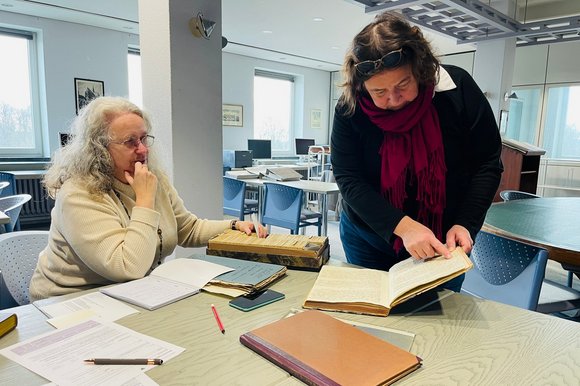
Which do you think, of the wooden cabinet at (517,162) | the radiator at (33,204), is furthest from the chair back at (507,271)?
the radiator at (33,204)

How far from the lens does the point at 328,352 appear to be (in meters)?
0.67

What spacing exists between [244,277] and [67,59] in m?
5.96

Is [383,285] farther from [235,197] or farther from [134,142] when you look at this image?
[235,197]

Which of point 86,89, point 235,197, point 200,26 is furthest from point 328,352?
point 86,89

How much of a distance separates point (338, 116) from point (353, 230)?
0.39 m

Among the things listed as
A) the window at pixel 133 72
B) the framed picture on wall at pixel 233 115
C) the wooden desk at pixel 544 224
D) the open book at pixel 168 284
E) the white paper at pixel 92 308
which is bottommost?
the wooden desk at pixel 544 224

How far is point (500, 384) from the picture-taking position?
2.05ft

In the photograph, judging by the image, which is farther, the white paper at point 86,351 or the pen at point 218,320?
the pen at point 218,320

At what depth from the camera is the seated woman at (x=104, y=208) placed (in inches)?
42.4

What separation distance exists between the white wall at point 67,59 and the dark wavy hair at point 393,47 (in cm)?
497

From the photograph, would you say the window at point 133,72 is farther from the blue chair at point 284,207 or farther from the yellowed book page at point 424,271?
the yellowed book page at point 424,271

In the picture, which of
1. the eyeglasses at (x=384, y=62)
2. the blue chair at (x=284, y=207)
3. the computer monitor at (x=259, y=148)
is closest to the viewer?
the eyeglasses at (x=384, y=62)

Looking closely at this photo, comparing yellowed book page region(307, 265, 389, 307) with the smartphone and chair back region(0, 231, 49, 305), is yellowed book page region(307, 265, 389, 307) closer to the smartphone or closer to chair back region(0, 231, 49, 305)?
the smartphone

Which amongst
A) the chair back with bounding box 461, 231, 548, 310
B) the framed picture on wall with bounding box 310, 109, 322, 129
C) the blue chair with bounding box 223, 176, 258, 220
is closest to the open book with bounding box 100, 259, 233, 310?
the chair back with bounding box 461, 231, 548, 310
